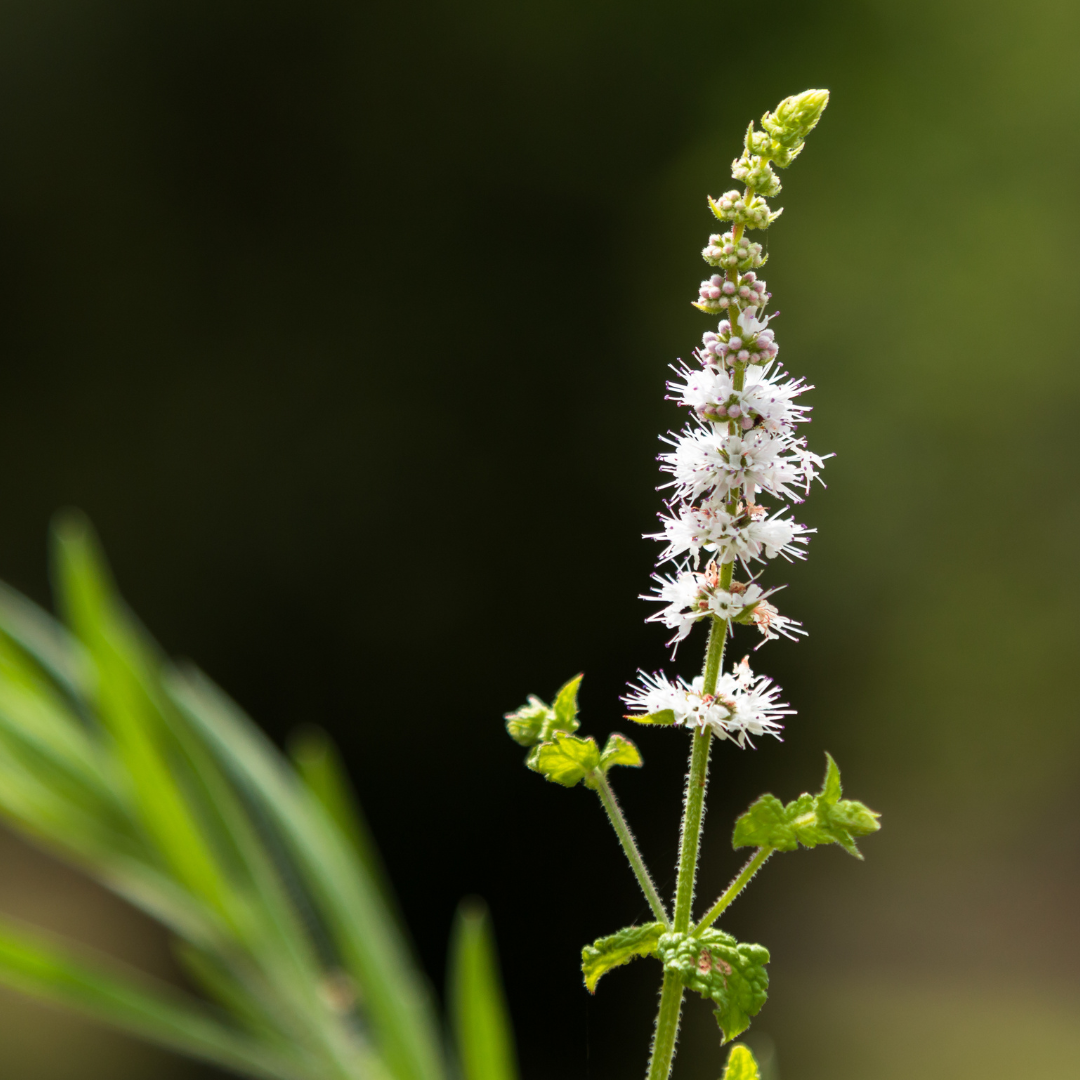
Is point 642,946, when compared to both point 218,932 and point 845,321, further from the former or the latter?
point 845,321

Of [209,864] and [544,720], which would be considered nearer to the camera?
[209,864]

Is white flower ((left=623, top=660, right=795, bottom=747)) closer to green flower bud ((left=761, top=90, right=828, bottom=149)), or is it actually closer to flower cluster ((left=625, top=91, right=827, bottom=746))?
flower cluster ((left=625, top=91, right=827, bottom=746))

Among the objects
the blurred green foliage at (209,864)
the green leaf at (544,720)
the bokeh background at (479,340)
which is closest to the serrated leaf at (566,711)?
the green leaf at (544,720)

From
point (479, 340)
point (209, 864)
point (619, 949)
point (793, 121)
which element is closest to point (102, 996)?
point (209, 864)

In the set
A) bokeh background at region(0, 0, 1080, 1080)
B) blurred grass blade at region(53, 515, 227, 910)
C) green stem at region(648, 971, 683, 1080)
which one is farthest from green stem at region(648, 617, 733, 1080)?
bokeh background at region(0, 0, 1080, 1080)

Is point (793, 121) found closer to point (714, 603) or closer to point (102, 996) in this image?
point (714, 603)

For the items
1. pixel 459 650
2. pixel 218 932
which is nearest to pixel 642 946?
pixel 218 932
